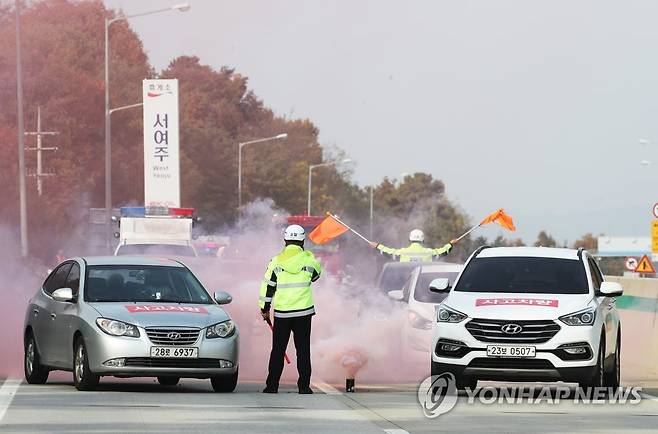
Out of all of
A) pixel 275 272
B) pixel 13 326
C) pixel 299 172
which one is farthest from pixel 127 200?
pixel 275 272

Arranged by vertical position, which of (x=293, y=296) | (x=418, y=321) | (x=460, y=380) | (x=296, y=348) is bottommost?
(x=460, y=380)

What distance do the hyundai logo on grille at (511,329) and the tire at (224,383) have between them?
2.98 metres

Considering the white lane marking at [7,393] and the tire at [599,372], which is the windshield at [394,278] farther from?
the tire at [599,372]

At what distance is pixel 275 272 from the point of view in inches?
750

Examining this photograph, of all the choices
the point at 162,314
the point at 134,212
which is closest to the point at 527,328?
the point at 162,314

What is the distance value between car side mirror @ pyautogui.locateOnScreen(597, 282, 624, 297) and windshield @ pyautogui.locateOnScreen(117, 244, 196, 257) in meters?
19.3

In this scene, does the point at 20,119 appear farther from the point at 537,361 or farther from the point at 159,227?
the point at 537,361

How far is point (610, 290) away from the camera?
1864 cm

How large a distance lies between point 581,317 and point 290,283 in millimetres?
3092

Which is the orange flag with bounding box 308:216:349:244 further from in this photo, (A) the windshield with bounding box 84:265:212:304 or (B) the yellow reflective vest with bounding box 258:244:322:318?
(B) the yellow reflective vest with bounding box 258:244:322:318

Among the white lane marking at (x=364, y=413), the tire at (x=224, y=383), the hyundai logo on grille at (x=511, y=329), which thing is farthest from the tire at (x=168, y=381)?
the hyundai logo on grille at (x=511, y=329)

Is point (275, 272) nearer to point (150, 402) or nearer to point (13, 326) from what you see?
point (150, 402)

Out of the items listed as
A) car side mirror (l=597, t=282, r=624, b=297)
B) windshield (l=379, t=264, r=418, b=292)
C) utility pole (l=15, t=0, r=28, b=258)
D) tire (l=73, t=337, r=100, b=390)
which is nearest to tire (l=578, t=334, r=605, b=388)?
car side mirror (l=597, t=282, r=624, b=297)

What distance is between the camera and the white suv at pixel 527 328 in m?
17.9
